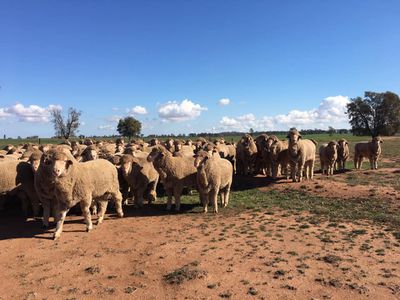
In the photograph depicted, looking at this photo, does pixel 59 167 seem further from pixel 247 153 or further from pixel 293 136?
pixel 247 153

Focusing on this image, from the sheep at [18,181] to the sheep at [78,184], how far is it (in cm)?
217

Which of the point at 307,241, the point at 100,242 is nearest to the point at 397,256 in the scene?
the point at 307,241

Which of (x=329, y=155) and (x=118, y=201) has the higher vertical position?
(x=329, y=155)

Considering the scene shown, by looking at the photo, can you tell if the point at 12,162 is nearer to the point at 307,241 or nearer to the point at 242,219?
the point at 242,219

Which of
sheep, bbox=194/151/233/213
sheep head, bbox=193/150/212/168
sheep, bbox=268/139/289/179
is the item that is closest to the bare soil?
sheep, bbox=194/151/233/213

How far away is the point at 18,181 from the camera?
1273 centimetres

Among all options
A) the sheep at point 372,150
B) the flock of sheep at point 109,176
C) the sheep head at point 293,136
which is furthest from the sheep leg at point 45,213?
the sheep at point 372,150

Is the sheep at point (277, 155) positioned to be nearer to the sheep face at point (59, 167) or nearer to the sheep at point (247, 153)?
the sheep at point (247, 153)

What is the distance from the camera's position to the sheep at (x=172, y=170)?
1409cm

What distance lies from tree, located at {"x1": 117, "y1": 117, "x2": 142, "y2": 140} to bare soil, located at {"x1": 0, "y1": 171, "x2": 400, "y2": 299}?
80499mm

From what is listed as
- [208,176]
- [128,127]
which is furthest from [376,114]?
[208,176]

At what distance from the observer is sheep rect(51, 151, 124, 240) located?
410 inches

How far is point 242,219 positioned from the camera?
514 inches

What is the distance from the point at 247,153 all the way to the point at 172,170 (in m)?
9.02
